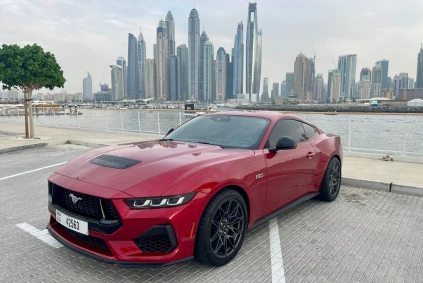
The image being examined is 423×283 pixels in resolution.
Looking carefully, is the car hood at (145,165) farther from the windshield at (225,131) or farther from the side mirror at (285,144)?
the side mirror at (285,144)

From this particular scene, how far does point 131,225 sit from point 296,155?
245 centimetres

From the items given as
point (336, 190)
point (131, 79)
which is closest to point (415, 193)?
point (336, 190)

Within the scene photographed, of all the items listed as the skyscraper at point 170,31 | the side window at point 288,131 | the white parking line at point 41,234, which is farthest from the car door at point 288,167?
the skyscraper at point 170,31

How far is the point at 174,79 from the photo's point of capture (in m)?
102

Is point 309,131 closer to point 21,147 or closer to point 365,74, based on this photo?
point 21,147

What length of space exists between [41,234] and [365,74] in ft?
462

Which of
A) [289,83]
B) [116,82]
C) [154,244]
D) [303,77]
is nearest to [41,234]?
[154,244]

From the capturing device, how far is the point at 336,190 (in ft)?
17.1

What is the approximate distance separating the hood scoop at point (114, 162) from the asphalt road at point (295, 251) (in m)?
0.97

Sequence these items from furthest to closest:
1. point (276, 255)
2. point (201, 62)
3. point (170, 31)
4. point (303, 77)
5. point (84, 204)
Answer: point (170, 31), point (201, 62), point (303, 77), point (276, 255), point (84, 204)

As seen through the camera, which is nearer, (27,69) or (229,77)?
(27,69)

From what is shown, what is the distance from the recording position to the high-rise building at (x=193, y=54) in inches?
4049

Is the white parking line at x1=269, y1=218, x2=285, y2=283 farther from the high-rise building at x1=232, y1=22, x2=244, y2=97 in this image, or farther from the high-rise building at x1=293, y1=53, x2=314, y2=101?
the high-rise building at x1=232, y1=22, x2=244, y2=97

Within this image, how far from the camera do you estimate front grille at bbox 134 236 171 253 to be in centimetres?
256
